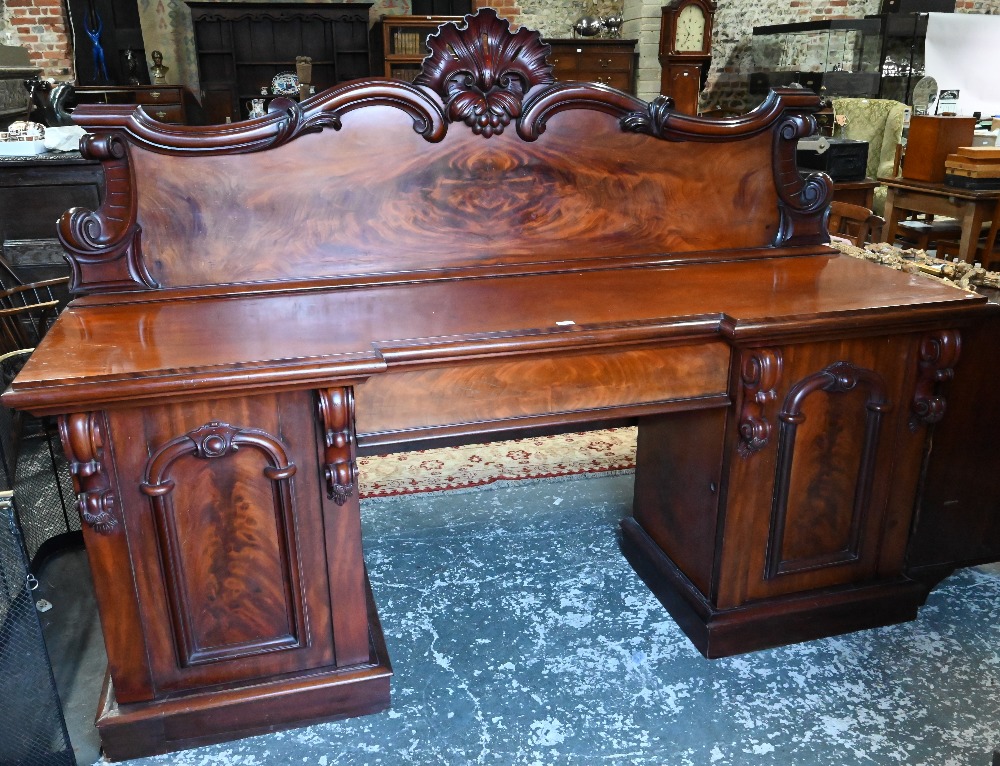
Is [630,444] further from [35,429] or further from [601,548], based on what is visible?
[35,429]

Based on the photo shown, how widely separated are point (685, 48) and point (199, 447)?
24.6 feet

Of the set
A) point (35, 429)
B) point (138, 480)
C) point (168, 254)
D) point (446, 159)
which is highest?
point (446, 159)

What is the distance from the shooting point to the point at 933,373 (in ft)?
6.23

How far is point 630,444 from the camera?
10.5 feet

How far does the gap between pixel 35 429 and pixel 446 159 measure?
2.51 metres

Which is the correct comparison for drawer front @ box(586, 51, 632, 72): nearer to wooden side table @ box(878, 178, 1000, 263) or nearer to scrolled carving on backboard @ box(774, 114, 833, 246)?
wooden side table @ box(878, 178, 1000, 263)

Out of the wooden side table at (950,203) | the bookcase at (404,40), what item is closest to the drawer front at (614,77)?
the bookcase at (404,40)

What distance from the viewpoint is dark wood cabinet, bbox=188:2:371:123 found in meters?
7.89

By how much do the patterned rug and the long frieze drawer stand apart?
1.24 m

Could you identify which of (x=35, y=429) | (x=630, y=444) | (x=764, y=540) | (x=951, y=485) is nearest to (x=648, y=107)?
(x=764, y=540)

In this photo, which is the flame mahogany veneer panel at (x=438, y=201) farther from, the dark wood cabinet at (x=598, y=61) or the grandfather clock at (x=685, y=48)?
the dark wood cabinet at (x=598, y=61)

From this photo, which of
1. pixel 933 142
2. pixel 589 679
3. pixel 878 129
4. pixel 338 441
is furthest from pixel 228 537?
pixel 878 129

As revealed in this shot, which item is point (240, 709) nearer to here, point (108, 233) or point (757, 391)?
point (108, 233)

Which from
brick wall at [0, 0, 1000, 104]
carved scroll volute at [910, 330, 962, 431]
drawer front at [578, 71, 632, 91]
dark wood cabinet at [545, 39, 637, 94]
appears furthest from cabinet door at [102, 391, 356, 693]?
brick wall at [0, 0, 1000, 104]
